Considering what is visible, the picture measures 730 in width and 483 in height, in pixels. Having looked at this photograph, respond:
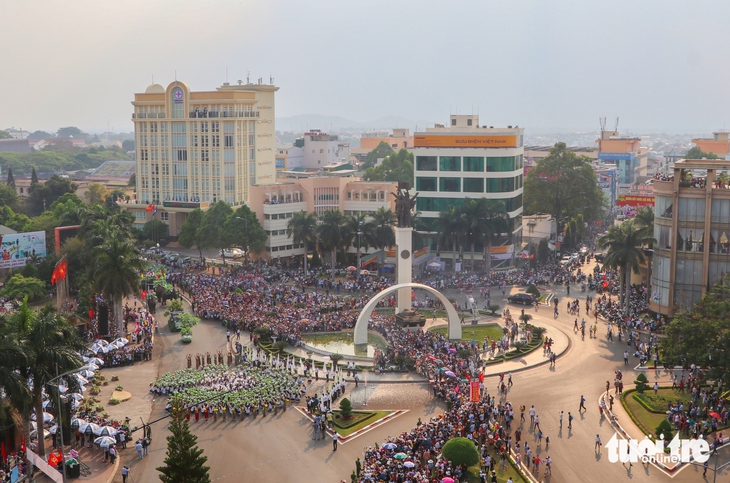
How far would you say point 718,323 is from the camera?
43.1 m

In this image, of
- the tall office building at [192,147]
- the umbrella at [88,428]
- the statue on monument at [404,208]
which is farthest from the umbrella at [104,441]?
the tall office building at [192,147]

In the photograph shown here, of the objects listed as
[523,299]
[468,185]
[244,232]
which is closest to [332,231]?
[244,232]

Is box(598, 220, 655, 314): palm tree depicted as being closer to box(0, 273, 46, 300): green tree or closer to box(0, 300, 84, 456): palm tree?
box(0, 300, 84, 456): palm tree

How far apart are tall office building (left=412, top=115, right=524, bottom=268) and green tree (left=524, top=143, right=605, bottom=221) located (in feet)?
38.9

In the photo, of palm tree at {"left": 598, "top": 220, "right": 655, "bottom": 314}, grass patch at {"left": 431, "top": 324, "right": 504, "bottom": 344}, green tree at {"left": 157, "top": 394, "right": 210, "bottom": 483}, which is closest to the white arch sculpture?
grass patch at {"left": 431, "top": 324, "right": 504, "bottom": 344}

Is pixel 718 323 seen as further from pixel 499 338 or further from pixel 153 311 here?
pixel 153 311

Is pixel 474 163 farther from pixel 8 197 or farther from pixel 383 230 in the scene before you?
pixel 8 197

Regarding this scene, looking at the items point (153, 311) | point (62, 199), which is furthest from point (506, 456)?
point (62, 199)

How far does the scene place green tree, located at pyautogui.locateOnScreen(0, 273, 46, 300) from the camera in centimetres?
6625

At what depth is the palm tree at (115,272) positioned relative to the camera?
56719 mm

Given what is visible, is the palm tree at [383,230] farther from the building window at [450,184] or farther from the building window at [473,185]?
the building window at [473,185]

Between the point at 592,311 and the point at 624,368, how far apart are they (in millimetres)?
15700

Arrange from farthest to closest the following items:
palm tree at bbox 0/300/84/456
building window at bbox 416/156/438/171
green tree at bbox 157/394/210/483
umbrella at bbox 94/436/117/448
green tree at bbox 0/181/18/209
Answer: green tree at bbox 0/181/18/209 < building window at bbox 416/156/438/171 < umbrella at bbox 94/436/117/448 < palm tree at bbox 0/300/84/456 < green tree at bbox 157/394/210/483

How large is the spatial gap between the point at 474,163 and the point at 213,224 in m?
28.4
